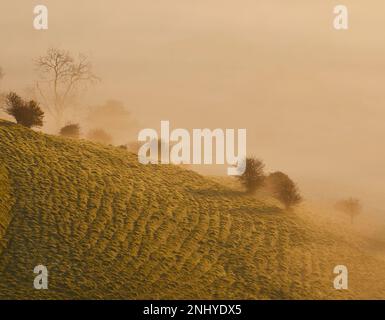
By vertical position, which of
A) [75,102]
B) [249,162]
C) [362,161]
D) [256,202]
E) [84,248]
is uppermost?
[75,102]

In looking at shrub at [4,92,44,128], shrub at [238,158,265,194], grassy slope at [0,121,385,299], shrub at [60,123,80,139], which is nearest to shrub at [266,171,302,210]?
shrub at [238,158,265,194]

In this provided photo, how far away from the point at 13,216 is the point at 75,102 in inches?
2927

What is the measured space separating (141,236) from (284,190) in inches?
548

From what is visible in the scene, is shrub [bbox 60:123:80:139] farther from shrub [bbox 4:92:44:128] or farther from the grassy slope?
the grassy slope

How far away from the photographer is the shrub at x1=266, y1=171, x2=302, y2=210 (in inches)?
1853

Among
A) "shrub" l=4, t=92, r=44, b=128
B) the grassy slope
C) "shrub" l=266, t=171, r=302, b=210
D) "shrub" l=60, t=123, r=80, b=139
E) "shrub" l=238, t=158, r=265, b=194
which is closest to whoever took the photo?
the grassy slope

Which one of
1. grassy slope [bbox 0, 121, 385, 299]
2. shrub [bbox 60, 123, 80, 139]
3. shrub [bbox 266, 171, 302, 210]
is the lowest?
grassy slope [bbox 0, 121, 385, 299]

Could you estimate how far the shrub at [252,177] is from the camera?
156 ft

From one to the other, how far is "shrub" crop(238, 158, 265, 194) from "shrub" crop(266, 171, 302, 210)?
3.35 ft

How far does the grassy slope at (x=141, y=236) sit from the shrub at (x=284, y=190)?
237 centimetres

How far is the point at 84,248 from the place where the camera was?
113 ft

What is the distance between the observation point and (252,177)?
156ft

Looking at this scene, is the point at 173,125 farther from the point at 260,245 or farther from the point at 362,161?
the point at 260,245
